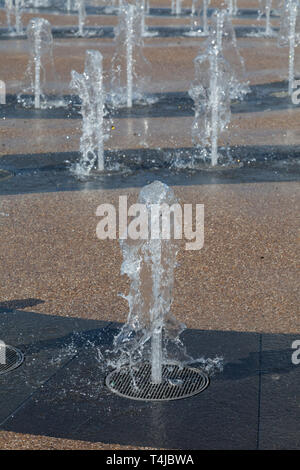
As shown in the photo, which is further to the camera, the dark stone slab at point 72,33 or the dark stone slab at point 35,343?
the dark stone slab at point 72,33

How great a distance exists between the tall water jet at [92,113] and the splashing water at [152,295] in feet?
15.9

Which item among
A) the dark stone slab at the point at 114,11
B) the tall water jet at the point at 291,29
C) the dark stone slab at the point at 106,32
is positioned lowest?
the dark stone slab at the point at 114,11

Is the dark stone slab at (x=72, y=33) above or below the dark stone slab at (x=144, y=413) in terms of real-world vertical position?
below

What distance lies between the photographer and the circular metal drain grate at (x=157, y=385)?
5.33 metres

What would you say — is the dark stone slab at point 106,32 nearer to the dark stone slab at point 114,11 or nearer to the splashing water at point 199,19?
the splashing water at point 199,19

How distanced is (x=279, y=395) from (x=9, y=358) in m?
1.60

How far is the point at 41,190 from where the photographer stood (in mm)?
9867

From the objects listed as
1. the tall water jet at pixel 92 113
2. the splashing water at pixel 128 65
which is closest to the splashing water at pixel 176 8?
the splashing water at pixel 128 65

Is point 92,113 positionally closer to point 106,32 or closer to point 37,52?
point 37,52

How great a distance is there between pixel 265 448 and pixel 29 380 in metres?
1.46

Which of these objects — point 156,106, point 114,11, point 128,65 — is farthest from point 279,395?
point 114,11

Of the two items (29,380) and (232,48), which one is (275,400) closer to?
(29,380)

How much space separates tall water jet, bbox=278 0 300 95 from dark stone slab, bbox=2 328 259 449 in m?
10.6

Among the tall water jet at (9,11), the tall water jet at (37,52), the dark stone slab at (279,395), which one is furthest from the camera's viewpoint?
the tall water jet at (9,11)
